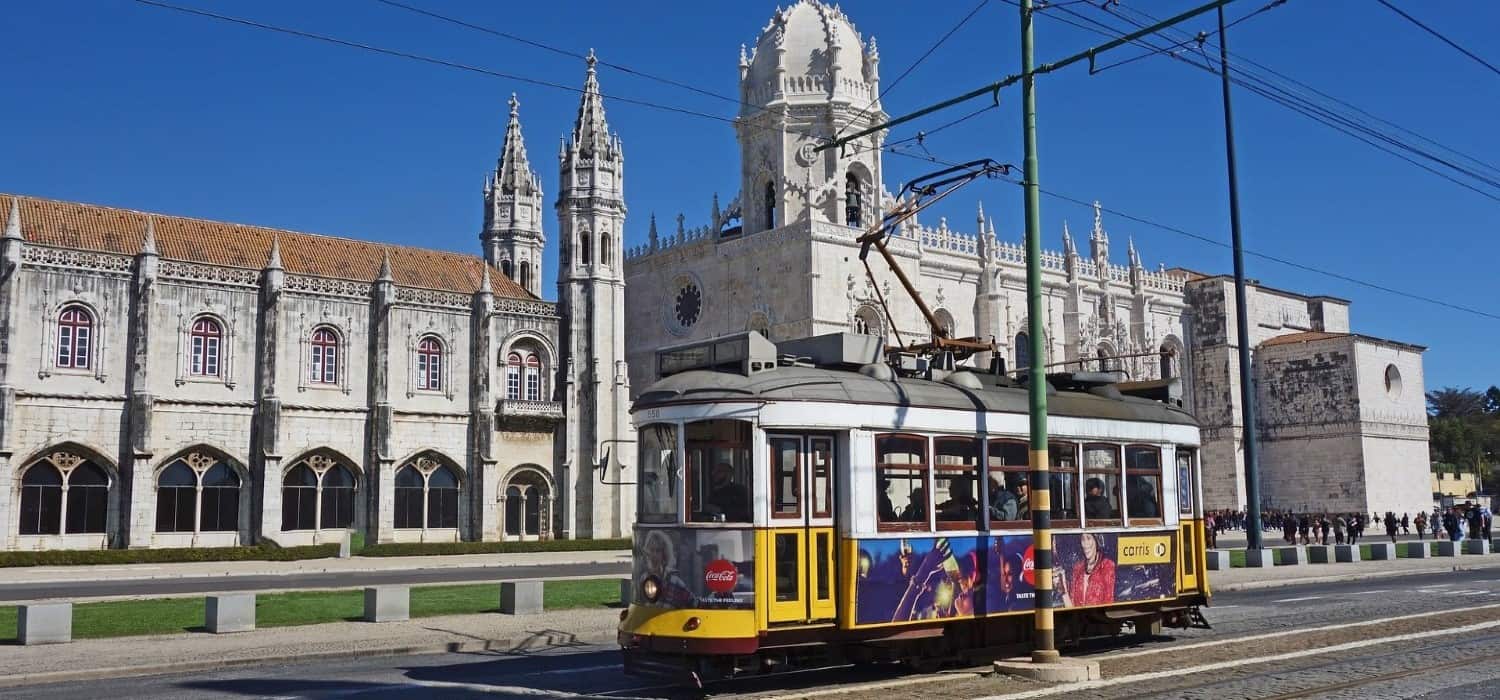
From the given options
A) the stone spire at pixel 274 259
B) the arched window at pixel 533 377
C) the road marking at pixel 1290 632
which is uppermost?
the stone spire at pixel 274 259

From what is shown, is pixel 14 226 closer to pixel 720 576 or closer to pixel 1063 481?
pixel 720 576

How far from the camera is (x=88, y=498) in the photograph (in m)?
38.7

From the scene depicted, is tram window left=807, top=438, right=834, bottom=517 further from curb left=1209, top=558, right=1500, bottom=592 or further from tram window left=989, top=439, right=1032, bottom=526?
curb left=1209, top=558, right=1500, bottom=592

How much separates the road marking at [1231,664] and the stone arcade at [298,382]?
24045mm

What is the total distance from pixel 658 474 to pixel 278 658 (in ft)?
22.1

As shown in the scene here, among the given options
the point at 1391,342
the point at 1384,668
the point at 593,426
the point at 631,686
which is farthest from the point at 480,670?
the point at 1391,342

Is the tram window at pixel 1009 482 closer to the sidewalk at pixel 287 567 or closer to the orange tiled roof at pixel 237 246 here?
the sidewalk at pixel 287 567

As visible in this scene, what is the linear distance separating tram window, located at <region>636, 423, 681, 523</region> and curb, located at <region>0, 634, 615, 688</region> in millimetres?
5575

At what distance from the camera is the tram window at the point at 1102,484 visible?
1413 centimetres

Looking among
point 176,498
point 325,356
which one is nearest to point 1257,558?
point 325,356

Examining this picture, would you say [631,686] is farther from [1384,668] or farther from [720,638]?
[1384,668]

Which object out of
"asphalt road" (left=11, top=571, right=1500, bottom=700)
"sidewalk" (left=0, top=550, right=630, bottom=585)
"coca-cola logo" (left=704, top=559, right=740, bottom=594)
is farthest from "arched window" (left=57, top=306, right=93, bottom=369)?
"coca-cola logo" (left=704, top=559, right=740, bottom=594)

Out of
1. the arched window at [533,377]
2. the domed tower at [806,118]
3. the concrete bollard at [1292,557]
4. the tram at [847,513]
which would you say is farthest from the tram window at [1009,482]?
the domed tower at [806,118]

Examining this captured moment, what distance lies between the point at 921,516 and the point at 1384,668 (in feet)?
17.8
